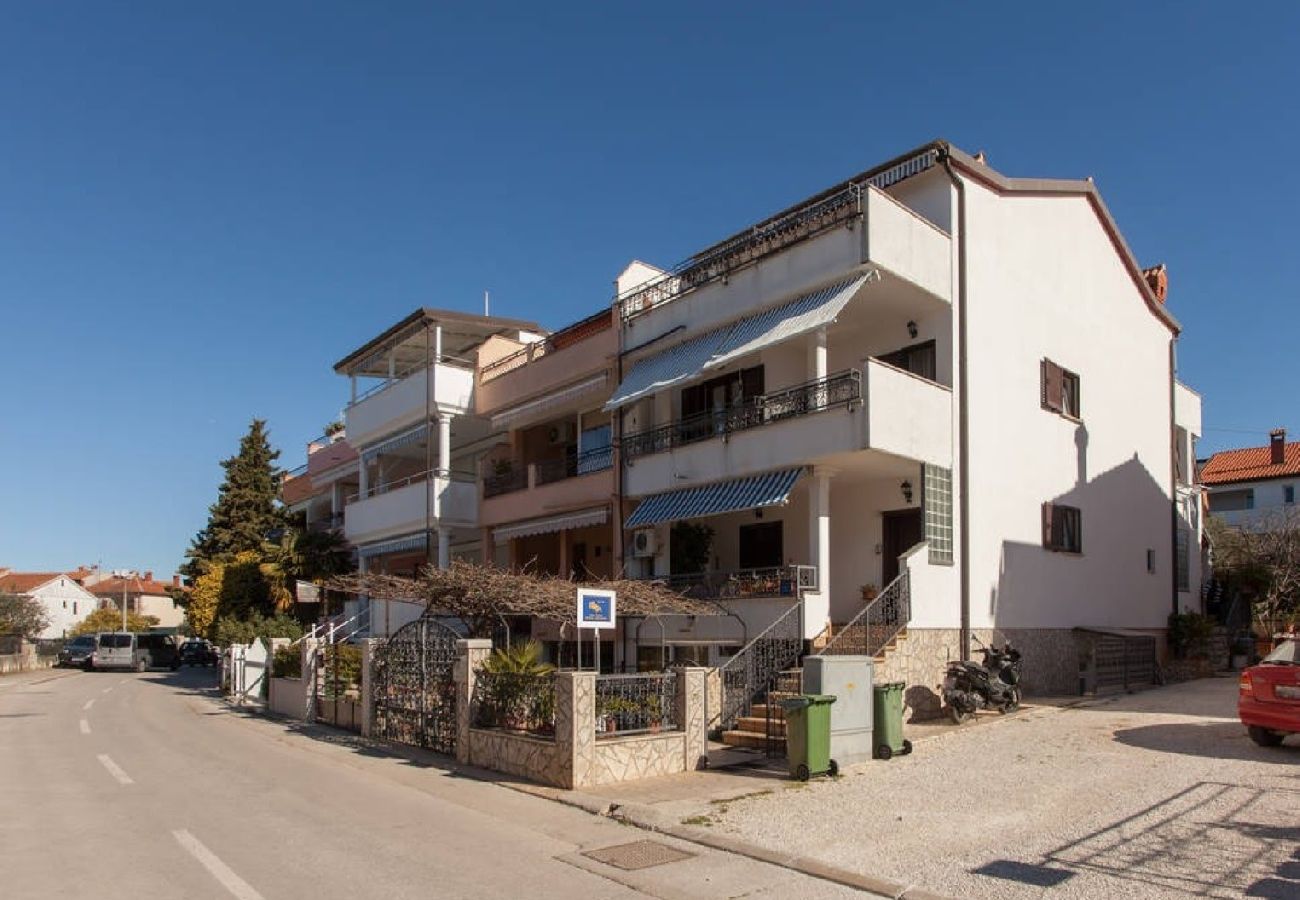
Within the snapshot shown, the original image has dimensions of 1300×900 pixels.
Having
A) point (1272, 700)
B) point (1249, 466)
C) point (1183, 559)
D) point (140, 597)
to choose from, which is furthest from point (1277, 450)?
point (140, 597)

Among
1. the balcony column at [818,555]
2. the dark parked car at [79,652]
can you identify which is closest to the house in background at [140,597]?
the dark parked car at [79,652]

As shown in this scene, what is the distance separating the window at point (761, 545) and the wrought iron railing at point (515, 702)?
866 cm

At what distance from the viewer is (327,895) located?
25.8 ft

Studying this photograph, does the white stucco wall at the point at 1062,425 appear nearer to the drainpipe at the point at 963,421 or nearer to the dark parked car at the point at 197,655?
the drainpipe at the point at 963,421

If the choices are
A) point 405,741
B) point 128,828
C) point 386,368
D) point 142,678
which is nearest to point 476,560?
point 386,368

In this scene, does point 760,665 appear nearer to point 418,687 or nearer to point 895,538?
point 895,538

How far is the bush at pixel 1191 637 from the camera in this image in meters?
25.0

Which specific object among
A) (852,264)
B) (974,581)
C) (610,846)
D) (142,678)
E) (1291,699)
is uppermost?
(852,264)

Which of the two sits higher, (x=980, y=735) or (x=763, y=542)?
(x=763, y=542)

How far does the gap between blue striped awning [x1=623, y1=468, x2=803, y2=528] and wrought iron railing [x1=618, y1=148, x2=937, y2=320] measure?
14.8 feet

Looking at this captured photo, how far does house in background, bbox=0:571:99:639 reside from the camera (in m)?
107

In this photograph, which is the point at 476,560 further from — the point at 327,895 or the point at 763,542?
the point at 327,895

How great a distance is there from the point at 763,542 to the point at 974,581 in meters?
5.22

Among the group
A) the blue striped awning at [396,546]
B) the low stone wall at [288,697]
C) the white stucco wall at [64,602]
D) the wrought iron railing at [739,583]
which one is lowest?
the white stucco wall at [64,602]
